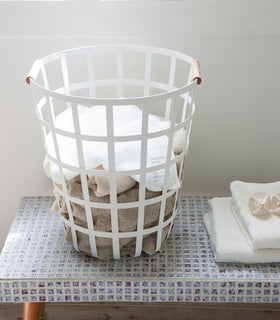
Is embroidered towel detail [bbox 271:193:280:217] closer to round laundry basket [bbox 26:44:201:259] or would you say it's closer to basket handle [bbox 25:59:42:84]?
round laundry basket [bbox 26:44:201:259]

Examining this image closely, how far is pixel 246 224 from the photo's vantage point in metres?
0.96

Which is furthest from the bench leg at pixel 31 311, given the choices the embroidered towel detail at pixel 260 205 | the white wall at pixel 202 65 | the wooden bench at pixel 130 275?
the embroidered towel detail at pixel 260 205

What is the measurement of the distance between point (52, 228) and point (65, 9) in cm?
51

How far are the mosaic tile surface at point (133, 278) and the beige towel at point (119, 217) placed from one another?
0.03 meters

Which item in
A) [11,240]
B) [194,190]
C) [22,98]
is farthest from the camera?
[194,190]

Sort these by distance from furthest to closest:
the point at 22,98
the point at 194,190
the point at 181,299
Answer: the point at 194,190 → the point at 22,98 → the point at 181,299

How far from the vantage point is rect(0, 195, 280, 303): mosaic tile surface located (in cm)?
89

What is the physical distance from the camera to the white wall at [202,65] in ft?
3.38

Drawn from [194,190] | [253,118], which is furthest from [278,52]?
[194,190]

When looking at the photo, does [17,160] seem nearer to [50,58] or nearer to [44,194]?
[44,194]

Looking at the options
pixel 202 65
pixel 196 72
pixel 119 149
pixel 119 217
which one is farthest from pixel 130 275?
pixel 202 65

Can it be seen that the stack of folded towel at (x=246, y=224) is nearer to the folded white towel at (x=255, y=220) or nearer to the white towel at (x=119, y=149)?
the folded white towel at (x=255, y=220)

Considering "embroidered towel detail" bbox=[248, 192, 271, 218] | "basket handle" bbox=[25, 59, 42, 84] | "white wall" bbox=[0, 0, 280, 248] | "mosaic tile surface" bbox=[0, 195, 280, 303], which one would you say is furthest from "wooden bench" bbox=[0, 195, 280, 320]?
"basket handle" bbox=[25, 59, 42, 84]

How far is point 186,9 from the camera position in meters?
1.03
